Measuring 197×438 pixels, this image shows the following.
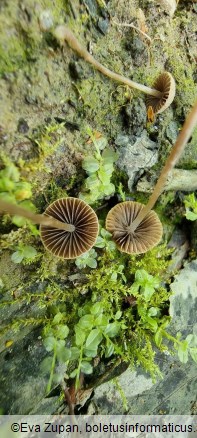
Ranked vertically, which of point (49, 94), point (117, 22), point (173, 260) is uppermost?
point (117, 22)

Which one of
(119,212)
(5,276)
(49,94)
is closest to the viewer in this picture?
(49,94)

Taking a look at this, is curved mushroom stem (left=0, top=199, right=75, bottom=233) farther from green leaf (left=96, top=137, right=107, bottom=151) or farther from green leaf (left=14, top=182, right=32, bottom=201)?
green leaf (left=96, top=137, right=107, bottom=151)

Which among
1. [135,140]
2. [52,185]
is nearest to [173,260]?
[135,140]

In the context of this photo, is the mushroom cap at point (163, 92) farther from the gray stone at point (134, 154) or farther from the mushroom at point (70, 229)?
the mushroom at point (70, 229)

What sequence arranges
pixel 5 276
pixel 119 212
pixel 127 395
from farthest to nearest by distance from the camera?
pixel 127 395
pixel 119 212
pixel 5 276

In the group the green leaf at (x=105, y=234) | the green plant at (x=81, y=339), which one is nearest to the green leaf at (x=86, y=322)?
the green plant at (x=81, y=339)

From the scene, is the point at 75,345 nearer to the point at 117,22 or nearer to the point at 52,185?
the point at 52,185

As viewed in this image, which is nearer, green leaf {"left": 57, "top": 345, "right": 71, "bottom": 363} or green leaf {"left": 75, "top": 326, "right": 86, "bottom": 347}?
green leaf {"left": 57, "top": 345, "right": 71, "bottom": 363}

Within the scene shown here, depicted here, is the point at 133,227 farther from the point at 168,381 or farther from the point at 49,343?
the point at 168,381

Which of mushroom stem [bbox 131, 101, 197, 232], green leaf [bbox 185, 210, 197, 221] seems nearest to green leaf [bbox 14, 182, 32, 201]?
mushroom stem [bbox 131, 101, 197, 232]
